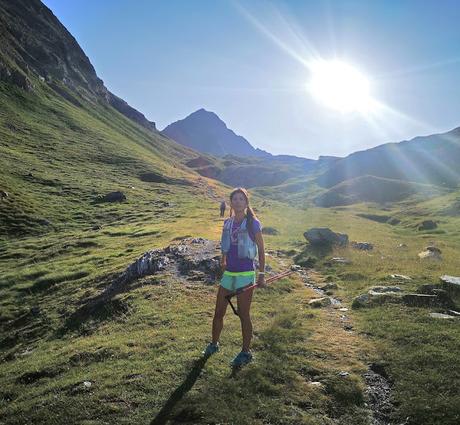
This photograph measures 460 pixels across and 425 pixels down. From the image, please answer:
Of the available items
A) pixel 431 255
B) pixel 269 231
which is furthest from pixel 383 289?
pixel 269 231

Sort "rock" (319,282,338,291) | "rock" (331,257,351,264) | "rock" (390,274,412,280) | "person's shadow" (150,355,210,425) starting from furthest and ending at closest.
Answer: "rock" (331,257,351,264) < "rock" (319,282,338,291) < "rock" (390,274,412,280) < "person's shadow" (150,355,210,425)

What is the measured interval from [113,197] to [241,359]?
59.9m

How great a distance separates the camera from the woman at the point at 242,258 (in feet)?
37.2

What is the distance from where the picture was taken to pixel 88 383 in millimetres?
11531

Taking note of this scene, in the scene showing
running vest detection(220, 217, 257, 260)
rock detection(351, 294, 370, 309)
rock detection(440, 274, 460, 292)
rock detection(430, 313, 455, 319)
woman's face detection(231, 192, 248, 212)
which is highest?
woman's face detection(231, 192, 248, 212)

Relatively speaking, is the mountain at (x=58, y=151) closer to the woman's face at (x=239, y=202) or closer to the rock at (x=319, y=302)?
the rock at (x=319, y=302)

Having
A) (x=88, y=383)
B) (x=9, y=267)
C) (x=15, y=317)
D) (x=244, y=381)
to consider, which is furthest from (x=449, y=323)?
(x=9, y=267)

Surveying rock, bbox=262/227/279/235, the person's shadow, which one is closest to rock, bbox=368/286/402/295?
the person's shadow

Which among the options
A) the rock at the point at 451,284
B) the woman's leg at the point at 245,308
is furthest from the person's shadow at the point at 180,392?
the rock at the point at 451,284

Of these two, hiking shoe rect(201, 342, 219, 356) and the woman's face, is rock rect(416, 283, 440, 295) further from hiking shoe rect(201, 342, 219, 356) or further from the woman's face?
the woman's face

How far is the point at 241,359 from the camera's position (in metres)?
11.6

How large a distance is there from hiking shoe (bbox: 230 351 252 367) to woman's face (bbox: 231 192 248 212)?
4092 millimetres

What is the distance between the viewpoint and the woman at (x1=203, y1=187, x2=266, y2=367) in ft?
37.2

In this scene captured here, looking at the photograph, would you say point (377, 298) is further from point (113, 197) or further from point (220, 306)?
point (113, 197)
